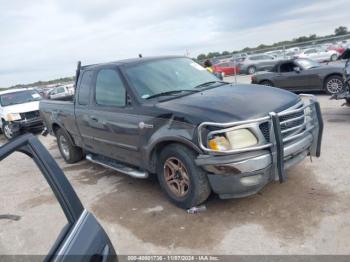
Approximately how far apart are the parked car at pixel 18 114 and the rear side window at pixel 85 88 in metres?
6.35

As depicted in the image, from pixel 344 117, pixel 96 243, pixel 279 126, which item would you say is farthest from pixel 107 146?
pixel 344 117

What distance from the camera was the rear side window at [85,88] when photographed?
19.1 ft

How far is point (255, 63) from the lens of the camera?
27.2 m

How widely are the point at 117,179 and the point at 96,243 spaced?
13.1ft

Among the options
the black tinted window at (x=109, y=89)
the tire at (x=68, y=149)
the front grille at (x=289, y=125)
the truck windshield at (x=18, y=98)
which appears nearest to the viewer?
the front grille at (x=289, y=125)

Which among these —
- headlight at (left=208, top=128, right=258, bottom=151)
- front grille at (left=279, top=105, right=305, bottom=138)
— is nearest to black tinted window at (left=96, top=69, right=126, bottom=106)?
headlight at (left=208, top=128, right=258, bottom=151)

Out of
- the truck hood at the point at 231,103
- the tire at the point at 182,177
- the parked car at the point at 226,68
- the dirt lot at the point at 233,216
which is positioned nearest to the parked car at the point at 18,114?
the dirt lot at the point at 233,216

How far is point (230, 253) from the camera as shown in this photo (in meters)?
3.40

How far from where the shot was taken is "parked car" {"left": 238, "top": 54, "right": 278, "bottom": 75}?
26.8m

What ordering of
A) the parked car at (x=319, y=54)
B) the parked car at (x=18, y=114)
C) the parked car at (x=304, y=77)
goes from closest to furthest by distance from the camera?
the parked car at (x=304, y=77) → the parked car at (x=18, y=114) → the parked car at (x=319, y=54)

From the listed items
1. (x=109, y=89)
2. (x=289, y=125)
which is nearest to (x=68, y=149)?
(x=109, y=89)

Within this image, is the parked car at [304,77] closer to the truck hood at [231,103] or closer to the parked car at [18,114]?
the truck hood at [231,103]

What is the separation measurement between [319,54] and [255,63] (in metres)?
5.02

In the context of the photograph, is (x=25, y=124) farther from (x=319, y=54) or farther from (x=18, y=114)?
(x=319, y=54)
